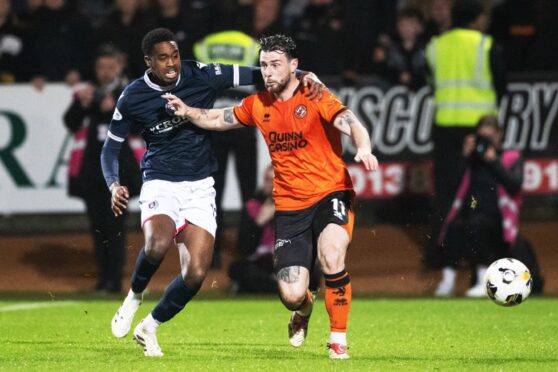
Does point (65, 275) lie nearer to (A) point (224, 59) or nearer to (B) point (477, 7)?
(A) point (224, 59)

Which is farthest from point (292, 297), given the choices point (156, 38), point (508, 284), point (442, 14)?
point (442, 14)

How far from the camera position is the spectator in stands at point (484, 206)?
536 inches

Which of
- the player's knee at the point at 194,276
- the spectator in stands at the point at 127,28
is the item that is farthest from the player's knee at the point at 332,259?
the spectator in stands at the point at 127,28

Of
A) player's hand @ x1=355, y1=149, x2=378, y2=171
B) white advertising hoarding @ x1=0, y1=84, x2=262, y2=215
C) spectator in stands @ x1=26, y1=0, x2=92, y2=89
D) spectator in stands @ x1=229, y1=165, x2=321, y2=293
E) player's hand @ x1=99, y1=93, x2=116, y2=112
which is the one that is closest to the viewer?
player's hand @ x1=355, y1=149, x2=378, y2=171

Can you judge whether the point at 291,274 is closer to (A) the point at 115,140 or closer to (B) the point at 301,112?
(B) the point at 301,112

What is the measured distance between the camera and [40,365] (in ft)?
27.6

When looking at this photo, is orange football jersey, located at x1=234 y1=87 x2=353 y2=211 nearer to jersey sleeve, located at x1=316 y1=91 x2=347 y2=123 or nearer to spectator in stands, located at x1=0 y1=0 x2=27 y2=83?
jersey sleeve, located at x1=316 y1=91 x2=347 y2=123

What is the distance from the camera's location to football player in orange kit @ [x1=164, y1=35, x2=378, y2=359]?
8.66m

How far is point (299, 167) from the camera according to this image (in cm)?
880

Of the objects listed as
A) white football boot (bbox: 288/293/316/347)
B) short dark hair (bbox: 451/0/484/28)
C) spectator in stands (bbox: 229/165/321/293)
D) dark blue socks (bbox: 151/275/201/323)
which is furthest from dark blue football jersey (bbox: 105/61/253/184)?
short dark hair (bbox: 451/0/484/28)

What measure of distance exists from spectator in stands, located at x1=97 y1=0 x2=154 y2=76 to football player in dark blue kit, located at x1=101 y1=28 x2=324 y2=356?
604 centimetres

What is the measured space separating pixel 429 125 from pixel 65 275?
4455 mm

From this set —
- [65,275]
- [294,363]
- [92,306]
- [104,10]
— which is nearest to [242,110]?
[294,363]

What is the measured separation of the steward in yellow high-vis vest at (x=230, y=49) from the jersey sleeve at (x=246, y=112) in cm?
503
